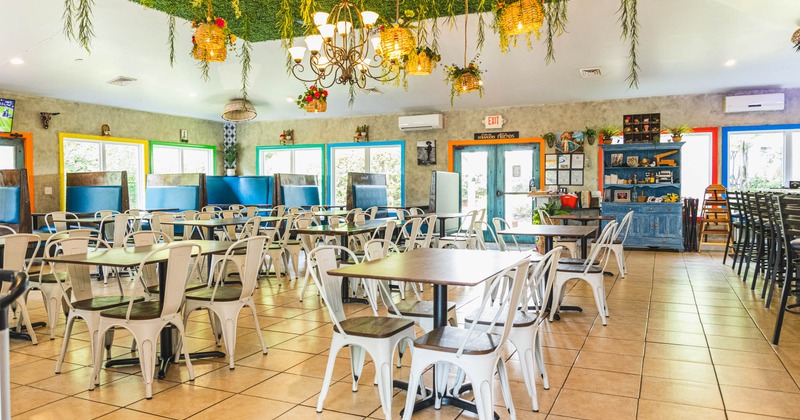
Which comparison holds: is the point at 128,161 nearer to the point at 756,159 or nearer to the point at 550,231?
the point at 550,231

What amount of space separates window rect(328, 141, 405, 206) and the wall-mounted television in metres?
6.40

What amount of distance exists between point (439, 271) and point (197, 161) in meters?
12.3

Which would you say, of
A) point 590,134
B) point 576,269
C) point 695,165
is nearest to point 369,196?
point 590,134

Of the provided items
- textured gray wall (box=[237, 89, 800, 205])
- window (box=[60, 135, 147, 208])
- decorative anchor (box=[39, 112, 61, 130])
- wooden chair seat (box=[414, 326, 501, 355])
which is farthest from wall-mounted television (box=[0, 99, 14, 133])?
wooden chair seat (box=[414, 326, 501, 355])

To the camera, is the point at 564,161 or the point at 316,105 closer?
the point at 316,105

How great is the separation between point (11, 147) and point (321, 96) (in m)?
6.70

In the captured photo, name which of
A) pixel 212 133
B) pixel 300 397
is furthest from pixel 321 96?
pixel 212 133

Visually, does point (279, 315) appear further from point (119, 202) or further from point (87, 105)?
point (87, 105)

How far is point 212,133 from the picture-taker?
1425cm

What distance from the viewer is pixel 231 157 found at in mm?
14492

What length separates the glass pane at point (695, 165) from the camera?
10.7 meters

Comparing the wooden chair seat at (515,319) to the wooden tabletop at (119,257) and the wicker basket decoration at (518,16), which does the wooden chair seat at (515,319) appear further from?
the wooden tabletop at (119,257)

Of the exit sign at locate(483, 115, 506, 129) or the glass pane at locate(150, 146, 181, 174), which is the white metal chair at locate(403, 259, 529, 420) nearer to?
the exit sign at locate(483, 115, 506, 129)

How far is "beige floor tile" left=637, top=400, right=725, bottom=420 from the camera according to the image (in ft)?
9.52
